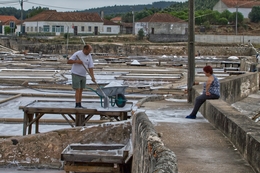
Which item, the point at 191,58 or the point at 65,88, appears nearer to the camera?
the point at 191,58

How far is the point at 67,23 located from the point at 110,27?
9133 millimetres

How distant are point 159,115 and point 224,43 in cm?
7064

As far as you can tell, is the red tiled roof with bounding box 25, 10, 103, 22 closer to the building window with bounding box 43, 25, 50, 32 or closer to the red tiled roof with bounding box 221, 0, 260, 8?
the building window with bounding box 43, 25, 50, 32

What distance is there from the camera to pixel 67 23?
89.9 m

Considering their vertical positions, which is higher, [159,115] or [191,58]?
[191,58]

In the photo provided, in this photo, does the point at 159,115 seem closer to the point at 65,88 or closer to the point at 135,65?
the point at 65,88

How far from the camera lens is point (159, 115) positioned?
11.9 meters

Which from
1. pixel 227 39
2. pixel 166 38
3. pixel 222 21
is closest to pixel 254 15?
pixel 222 21

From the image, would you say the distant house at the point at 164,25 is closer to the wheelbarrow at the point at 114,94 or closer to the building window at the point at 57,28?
the building window at the point at 57,28

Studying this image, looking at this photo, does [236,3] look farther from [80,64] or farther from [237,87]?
[80,64]

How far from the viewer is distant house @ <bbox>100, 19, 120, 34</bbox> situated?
95.1 metres

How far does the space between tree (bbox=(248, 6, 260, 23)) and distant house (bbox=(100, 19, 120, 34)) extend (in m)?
25.0

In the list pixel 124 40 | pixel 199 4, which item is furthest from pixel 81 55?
pixel 199 4

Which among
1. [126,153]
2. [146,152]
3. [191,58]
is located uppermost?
[191,58]
